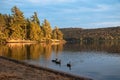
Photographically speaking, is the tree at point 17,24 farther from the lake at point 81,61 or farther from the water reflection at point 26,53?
the lake at point 81,61

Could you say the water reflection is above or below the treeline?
below

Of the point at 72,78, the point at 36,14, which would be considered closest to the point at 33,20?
the point at 36,14

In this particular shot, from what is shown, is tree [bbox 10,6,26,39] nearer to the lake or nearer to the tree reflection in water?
the tree reflection in water

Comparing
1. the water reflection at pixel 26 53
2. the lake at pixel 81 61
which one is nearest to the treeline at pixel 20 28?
the water reflection at pixel 26 53

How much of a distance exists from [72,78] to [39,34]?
416ft

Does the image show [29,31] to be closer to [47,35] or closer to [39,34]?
[39,34]

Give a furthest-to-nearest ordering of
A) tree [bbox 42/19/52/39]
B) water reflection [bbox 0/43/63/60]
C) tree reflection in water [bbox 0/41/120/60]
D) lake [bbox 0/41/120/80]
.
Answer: tree [bbox 42/19/52/39]
tree reflection in water [bbox 0/41/120/60]
water reflection [bbox 0/43/63/60]
lake [bbox 0/41/120/80]

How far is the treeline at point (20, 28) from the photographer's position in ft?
419

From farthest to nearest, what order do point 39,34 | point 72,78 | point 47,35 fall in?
point 47,35, point 39,34, point 72,78

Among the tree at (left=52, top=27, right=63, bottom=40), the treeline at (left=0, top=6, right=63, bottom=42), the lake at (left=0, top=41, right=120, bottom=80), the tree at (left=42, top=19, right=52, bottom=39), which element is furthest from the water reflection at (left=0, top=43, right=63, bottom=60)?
the tree at (left=52, top=27, right=63, bottom=40)

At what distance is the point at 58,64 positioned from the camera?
44.2 meters

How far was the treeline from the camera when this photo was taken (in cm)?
12756

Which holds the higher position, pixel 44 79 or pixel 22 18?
pixel 22 18

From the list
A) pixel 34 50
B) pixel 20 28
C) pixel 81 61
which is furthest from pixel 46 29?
pixel 81 61
